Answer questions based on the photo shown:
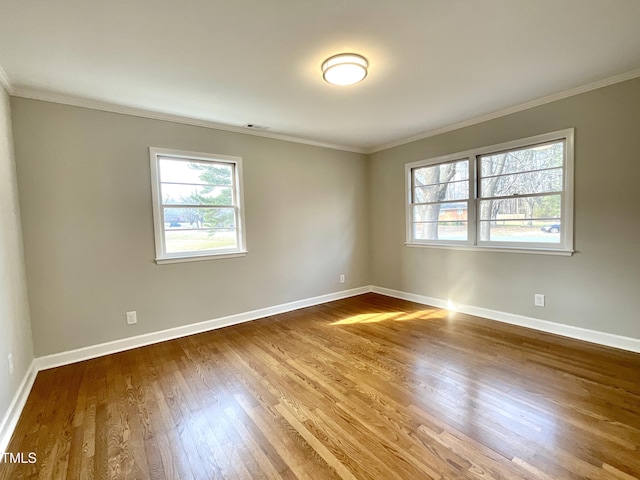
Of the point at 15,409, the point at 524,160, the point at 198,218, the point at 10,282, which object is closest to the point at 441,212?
the point at 524,160

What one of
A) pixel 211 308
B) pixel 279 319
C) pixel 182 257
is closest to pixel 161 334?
pixel 211 308

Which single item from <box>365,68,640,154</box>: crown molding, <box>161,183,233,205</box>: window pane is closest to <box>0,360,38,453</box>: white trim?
<box>161,183,233,205</box>: window pane

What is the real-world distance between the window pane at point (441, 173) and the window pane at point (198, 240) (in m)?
2.86

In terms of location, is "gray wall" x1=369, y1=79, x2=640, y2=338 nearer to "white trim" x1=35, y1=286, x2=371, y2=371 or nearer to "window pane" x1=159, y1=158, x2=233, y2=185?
"white trim" x1=35, y1=286, x2=371, y2=371

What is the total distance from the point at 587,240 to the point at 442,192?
1720 mm

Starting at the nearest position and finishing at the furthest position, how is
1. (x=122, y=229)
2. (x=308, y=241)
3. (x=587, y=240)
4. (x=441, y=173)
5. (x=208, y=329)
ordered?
1. (x=587, y=240)
2. (x=122, y=229)
3. (x=208, y=329)
4. (x=441, y=173)
5. (x=308, y=241)

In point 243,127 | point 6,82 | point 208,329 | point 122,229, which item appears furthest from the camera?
point 243,127

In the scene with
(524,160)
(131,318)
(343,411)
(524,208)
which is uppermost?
(524,160)

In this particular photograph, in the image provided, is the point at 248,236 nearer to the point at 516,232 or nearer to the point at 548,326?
the point at 516,232

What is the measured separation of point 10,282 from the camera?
85.9 inches

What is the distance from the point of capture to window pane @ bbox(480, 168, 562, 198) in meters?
3.19

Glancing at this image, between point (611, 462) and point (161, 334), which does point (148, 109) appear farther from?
point (611, 462)

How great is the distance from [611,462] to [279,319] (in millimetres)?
3184

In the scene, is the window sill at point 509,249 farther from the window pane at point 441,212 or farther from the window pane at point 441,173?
the window pane at point 441,173
